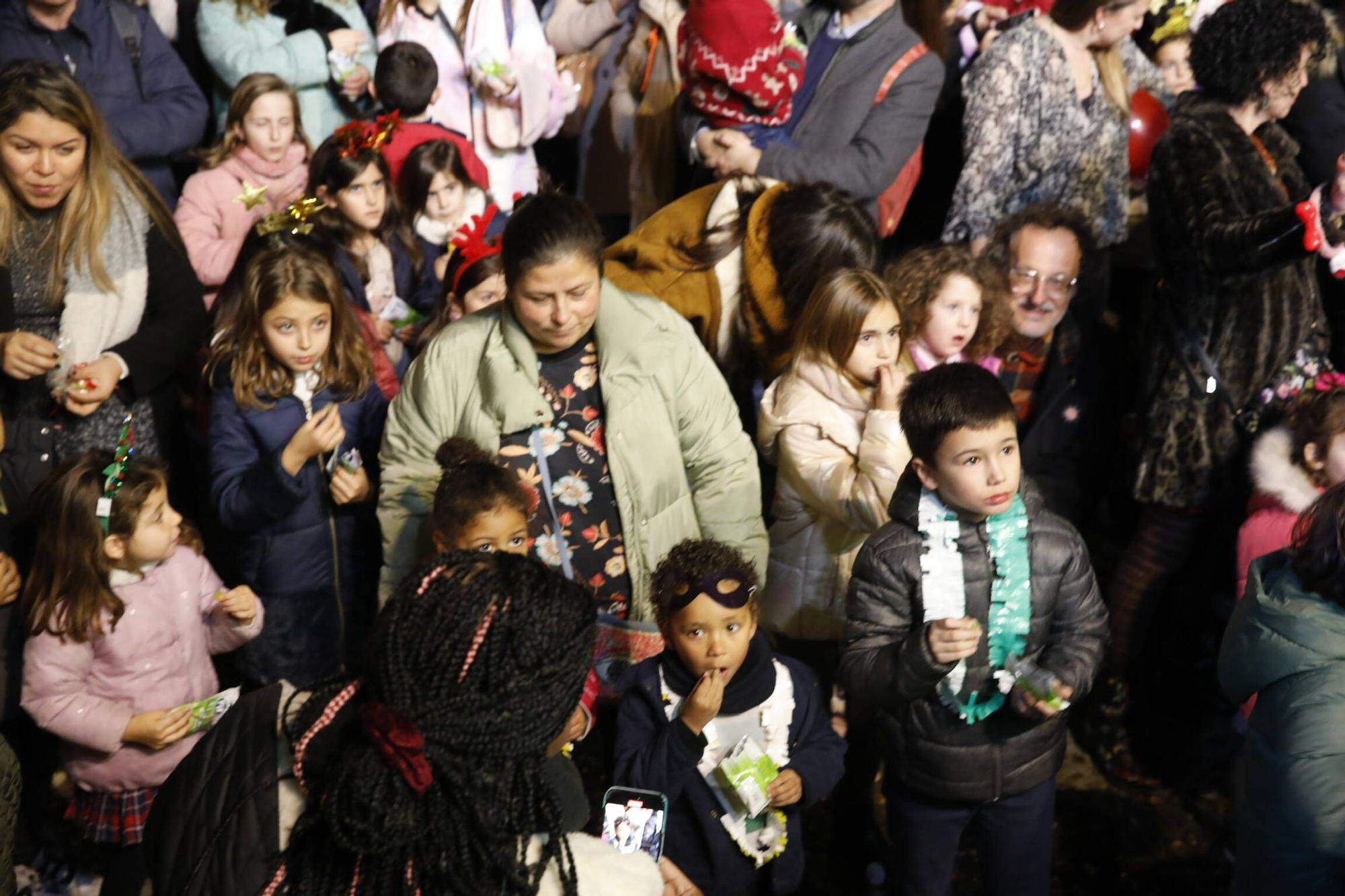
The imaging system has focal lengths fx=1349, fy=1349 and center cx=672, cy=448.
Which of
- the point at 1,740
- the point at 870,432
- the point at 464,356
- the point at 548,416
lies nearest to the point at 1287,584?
the point at 870,432

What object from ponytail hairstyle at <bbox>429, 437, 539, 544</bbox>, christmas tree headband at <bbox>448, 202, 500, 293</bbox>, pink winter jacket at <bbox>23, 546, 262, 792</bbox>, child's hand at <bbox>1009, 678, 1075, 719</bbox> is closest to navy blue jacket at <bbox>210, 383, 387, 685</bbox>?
pink winter jacket at <bbox>23, 546, 262, 792</bbox>

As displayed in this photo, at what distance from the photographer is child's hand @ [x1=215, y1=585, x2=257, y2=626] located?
3.79 metres

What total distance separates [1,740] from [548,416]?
1556mm

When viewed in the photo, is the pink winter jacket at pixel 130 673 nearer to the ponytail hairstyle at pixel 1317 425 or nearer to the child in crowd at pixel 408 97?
the child in crowd at pixel 408 97

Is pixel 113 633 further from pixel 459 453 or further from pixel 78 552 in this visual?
pixel 459 453

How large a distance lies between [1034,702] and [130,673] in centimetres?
240

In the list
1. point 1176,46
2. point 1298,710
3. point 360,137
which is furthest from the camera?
point 1176,46

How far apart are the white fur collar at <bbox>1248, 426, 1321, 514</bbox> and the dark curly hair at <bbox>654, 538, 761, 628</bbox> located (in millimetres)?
1639

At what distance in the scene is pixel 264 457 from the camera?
4180mm

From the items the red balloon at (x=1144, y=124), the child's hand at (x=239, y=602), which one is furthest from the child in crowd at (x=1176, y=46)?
the child's hand at (x=239, y=602)

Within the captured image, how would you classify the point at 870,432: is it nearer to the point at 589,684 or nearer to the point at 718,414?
the point at 718,414

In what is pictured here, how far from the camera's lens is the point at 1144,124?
542cm

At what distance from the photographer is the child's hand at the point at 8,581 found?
3.82 metres

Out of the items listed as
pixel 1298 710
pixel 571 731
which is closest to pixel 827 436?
pixel 571 731
